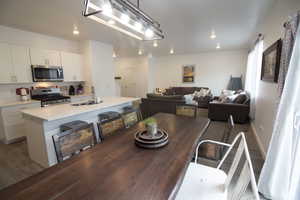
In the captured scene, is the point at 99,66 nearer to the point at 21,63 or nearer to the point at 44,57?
the point at 44,57

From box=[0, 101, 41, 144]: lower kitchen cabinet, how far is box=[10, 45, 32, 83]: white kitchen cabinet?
682mm

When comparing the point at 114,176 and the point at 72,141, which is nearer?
the point at 114,176

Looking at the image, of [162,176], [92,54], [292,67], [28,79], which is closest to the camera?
[162,176]

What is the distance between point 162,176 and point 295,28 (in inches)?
74.4

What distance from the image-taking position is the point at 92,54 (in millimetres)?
4504

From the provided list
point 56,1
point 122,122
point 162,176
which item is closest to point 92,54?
point 56,1

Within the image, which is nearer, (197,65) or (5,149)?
(5,149)

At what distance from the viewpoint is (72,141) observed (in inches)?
53.9

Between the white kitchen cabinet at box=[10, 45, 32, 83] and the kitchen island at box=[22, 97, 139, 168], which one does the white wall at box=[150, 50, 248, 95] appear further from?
the kitchen island at box=[22, 97, 139, 168]

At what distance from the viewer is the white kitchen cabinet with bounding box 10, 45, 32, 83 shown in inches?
128

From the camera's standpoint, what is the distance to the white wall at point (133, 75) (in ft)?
26.4

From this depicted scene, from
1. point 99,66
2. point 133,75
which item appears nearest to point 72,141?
point 99,66

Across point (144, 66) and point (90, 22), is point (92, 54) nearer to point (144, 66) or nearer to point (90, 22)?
point (90, 22)

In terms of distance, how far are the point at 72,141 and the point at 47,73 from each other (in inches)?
130
